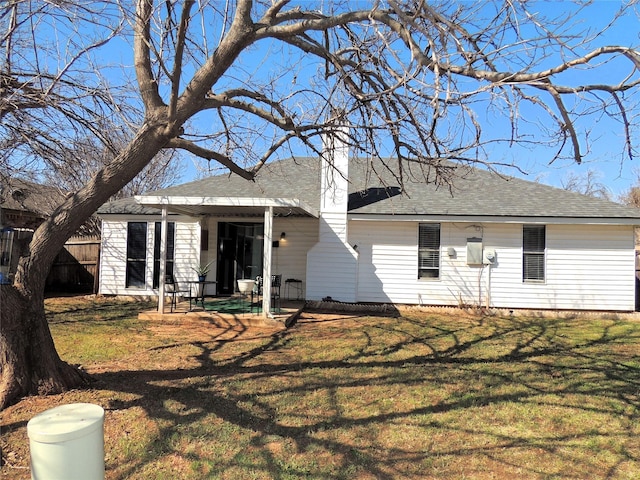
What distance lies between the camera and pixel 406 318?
11195 millimetres

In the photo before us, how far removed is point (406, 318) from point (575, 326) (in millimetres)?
3947

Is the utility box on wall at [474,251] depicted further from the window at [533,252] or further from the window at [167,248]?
the window at [167,248]

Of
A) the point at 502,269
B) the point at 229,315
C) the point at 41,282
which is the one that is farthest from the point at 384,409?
the point at 502,269

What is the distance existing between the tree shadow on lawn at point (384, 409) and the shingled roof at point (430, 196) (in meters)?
4.79

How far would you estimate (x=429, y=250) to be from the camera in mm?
12844

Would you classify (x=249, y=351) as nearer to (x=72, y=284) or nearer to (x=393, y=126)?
(x=393, y=126)

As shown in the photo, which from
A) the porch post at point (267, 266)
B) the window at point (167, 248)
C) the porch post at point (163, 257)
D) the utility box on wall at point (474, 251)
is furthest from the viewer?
the window at point (167, 248)

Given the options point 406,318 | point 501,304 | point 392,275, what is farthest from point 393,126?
point 501,304

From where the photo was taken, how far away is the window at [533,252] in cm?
1247

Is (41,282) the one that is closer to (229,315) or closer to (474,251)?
(229,315)

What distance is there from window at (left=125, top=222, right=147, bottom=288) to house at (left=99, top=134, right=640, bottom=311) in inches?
1.2

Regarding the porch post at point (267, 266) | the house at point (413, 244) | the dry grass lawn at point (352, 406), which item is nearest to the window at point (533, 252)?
the house at point (413, 244)

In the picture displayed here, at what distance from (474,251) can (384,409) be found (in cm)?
865

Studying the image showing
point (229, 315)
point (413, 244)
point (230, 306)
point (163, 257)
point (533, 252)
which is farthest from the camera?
point (413, 244)
